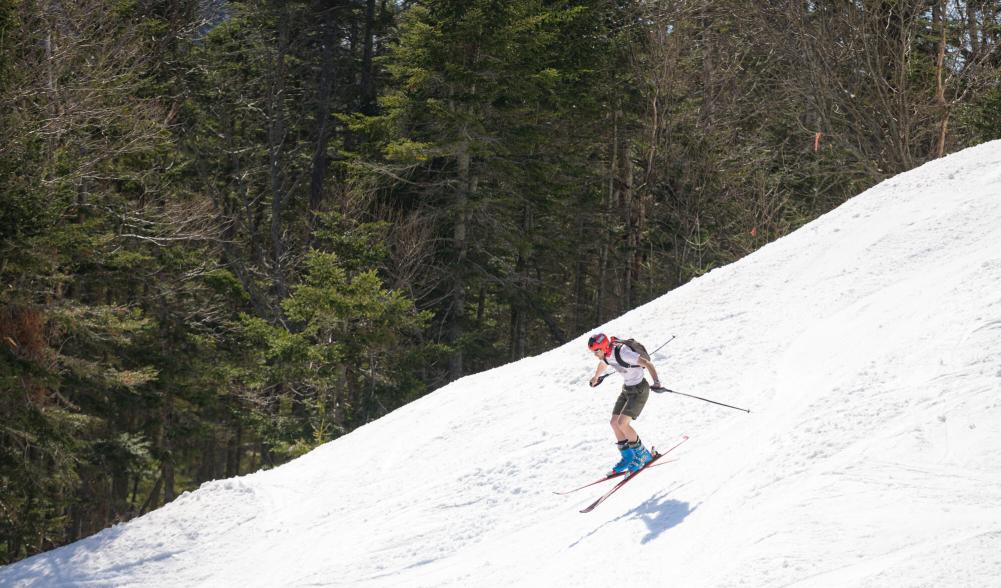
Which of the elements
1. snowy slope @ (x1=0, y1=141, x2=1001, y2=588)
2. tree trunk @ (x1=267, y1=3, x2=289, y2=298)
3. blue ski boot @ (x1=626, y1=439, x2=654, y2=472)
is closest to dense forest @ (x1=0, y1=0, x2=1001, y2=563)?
tree trunk @ (x1=267, y1=3, x2=289, y2=298)

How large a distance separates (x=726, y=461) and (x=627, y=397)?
1502mm

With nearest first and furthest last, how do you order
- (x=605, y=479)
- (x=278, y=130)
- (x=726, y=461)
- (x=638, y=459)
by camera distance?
(x=726, y=461) < (x=638, y=459) < (x=605, y=479) < (x=278, y=130)

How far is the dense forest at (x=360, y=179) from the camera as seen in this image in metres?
19.3

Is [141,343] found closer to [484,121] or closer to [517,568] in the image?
[484,121]

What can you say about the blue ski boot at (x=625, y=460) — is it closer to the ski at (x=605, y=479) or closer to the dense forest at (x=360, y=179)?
the ski at (x=605, y=479)

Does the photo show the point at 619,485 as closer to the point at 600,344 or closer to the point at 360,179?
the point at 600,344

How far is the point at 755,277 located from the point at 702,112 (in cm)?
1723

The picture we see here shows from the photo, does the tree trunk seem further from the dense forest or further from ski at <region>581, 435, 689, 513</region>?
ski at <region>581, 435, 689, 513</region>

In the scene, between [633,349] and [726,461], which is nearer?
[726,461]

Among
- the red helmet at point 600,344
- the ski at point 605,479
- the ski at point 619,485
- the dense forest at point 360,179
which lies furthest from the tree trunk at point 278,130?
the ski at point 619,485

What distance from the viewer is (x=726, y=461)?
10.1 meters

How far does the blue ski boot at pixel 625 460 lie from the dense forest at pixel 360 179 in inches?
419

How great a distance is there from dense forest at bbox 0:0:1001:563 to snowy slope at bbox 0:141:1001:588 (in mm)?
5563

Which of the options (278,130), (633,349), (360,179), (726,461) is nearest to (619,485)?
(726,461)
